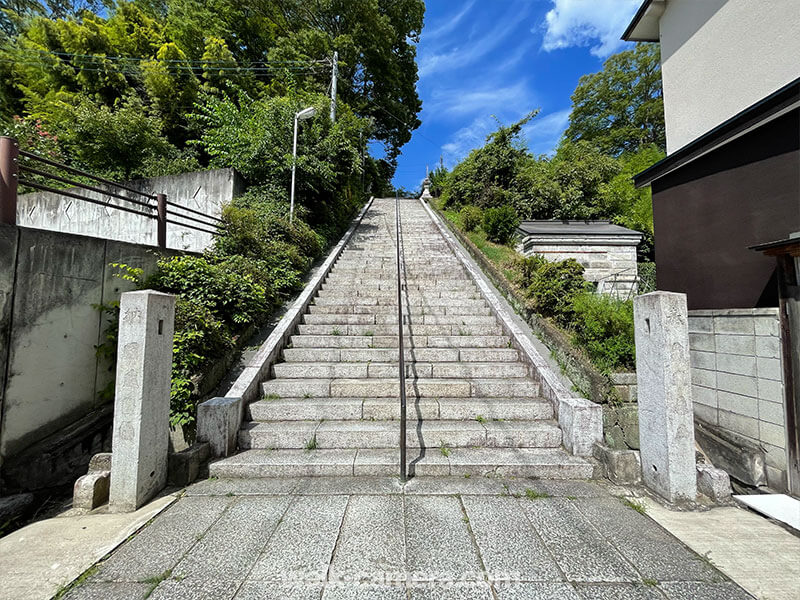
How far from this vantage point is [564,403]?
10.9ft

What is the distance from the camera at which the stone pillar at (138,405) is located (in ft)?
8.30

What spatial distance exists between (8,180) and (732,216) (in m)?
8.47

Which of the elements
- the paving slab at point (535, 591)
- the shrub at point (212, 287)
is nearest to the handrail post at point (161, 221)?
the shrub at point (212, 287)

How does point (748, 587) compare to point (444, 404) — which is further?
point (444, 404)

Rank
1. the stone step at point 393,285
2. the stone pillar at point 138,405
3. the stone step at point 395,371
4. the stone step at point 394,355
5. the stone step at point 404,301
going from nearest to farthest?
the stone pillar at point 138,405, the stone step at point 395,371, the stone step at point 394,355, the stone step at point 404,301, the stone step at point 393,285

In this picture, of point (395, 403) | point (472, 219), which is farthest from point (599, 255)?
point (395, 403)

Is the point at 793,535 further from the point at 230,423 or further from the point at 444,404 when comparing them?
the point at 230,423

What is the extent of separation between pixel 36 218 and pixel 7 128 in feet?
13.1

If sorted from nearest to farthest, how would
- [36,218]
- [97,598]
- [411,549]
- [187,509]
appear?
[97,598] → [411,549] → [187,509] → [36,218]

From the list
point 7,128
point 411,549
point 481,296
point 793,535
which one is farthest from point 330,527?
point 7,128

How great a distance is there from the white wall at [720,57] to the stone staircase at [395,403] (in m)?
5.41

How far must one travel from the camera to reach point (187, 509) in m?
2.51

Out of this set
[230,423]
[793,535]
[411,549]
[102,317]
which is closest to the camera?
[411,549]

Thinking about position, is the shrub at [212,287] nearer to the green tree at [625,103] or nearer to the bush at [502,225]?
the bush at [502,225]
